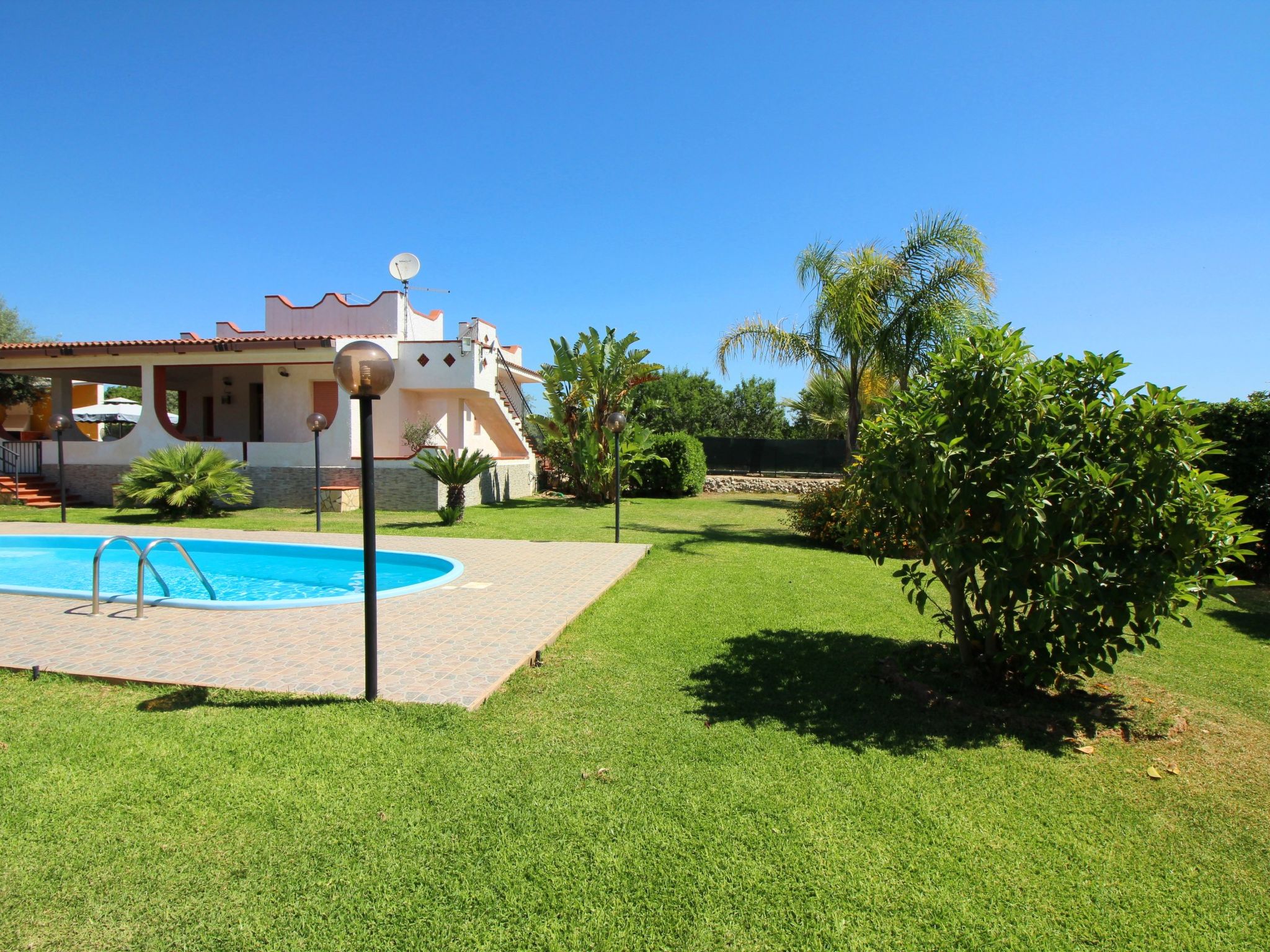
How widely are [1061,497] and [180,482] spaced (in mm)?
17792

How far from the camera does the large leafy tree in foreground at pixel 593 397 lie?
18.9m

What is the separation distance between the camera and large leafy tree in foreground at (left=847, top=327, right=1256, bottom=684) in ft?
13.2

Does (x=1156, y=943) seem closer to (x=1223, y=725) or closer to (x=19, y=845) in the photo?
(x=1223, y=725)

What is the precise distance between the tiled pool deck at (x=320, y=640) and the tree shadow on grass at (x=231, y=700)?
0.11 metres

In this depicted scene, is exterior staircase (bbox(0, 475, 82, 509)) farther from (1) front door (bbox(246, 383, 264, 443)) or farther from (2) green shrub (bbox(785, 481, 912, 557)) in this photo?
(2) green shrub (bbox(785, 481, 912, 557))

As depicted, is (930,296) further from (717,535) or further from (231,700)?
(231,700)

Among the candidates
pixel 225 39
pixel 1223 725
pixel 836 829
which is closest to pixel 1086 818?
pixel 836 829

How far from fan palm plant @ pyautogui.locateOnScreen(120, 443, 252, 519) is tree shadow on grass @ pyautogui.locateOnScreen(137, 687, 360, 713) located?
43.0ft

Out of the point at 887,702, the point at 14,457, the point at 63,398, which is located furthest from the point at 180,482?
the point at 887,702

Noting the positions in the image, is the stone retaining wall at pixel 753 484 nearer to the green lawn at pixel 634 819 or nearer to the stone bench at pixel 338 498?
the stone bench at pixel 338 498

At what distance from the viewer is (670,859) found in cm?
295

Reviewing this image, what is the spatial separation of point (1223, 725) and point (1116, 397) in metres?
2.37

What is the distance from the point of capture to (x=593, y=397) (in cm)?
1928

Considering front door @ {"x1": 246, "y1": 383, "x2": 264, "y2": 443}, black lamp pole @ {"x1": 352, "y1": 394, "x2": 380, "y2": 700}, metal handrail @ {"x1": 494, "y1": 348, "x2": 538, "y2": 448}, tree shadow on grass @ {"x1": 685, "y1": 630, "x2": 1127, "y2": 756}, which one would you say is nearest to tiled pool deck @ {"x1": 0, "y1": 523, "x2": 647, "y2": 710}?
black lamp pole @ {"x1": 352, "y1": 394, "x2": 380, "y2": 700}
